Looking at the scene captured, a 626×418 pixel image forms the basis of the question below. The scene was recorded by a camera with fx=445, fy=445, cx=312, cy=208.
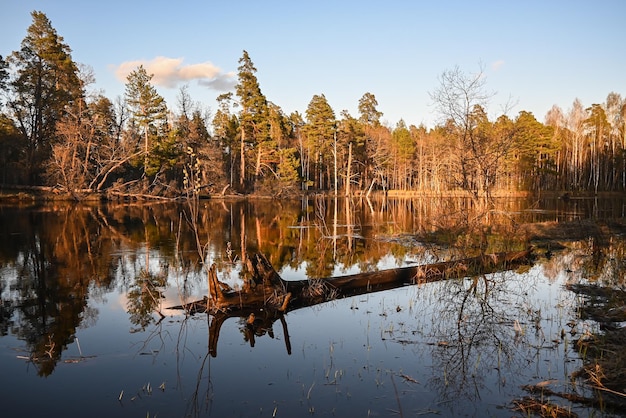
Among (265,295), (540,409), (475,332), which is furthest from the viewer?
(265,295)

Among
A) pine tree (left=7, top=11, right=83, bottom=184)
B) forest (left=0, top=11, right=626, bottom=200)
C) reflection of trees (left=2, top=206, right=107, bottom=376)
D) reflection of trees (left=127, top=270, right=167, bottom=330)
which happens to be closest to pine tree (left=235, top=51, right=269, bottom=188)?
forest (left=0, top=11, right=626, bottom=200)

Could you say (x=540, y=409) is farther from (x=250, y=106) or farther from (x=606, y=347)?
(x=250, y=106)

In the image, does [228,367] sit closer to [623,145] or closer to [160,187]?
[160,187]

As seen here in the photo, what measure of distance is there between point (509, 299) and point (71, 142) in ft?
134

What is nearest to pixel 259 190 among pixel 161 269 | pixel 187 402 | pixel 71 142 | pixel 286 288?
pixel 71 142

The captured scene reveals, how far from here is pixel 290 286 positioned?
9320 millimetres

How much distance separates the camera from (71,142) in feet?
132

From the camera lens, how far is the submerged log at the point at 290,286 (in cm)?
857

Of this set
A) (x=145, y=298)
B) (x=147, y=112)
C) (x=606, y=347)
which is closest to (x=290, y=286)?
(x=145, y=298)

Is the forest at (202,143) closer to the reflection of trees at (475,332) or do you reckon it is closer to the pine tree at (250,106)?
the pine tree at (250,106)

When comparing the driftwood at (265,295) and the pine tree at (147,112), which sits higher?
the pine tree at (147,112)

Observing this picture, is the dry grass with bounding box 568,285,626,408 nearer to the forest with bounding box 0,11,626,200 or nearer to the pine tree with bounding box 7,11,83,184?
the forest with bounding box 0,11,626,200

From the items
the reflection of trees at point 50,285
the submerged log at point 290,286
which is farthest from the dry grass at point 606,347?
the reflection of trees at point 50,285

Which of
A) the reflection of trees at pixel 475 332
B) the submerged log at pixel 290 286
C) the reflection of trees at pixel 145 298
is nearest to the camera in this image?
the reflection of trees at pixel 475 332
